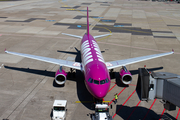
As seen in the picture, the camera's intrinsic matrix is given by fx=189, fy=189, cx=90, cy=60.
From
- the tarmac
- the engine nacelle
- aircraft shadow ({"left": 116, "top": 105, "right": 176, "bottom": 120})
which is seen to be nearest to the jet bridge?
aircraft shadow ({"left": 116, "top": 105, "right": 176, "bottom": 120})

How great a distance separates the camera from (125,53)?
39781 millimetres

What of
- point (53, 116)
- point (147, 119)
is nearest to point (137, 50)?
point (147, 119)

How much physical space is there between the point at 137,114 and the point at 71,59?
1850cm

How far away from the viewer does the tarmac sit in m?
22.5

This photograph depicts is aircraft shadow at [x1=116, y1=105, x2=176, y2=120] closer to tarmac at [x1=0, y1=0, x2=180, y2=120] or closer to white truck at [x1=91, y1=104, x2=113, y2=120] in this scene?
tarmac at [x1=0, y1=0, x2=180, y2=120]

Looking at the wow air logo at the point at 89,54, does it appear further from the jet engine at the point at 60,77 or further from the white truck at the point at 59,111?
the white truck at the point at 59,111

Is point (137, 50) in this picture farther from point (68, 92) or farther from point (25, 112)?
point (25, 112)

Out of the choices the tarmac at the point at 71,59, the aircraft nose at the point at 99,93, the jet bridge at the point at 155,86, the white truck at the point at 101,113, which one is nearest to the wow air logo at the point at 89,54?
the tarmac at the point at 71,59

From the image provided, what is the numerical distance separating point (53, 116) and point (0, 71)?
54.4 ft

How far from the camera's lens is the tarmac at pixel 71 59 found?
22.5 metres

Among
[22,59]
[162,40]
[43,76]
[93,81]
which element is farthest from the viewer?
[162,40]

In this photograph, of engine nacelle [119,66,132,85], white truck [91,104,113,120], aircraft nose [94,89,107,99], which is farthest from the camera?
engine nacelle [119,66,132,85]

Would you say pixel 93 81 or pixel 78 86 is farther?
pixel 78 86

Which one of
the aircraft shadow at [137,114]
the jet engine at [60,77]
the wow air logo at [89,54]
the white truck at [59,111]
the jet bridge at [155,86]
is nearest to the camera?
the jet bridge at [155,86]
